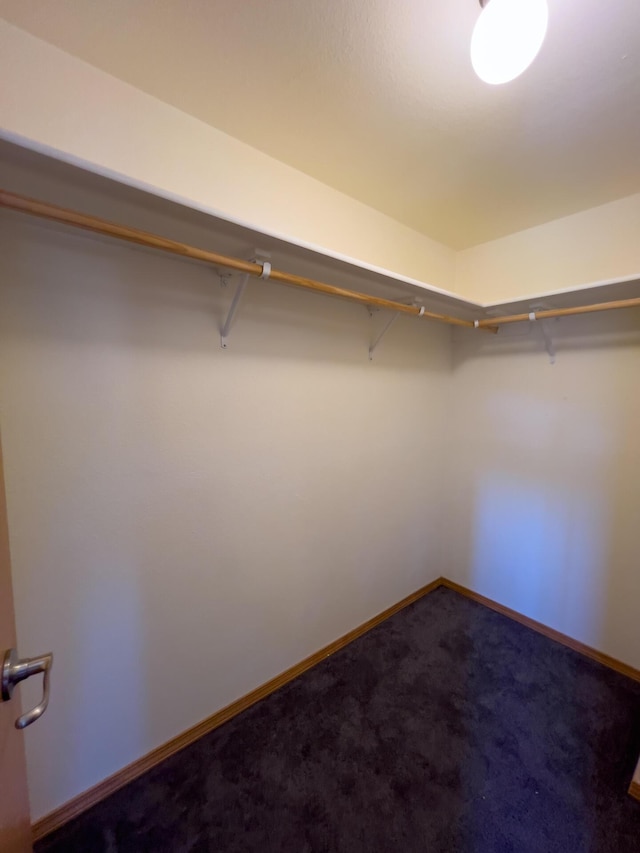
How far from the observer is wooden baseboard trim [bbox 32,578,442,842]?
1.23 metres

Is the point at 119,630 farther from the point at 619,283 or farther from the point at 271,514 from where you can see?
the point at 619,283

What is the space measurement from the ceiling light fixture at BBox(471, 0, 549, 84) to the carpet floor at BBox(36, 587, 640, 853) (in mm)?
2261

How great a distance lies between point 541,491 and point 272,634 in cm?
175

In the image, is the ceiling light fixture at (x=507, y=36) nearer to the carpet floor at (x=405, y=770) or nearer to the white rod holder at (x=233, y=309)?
the white rod holder at (x=233, y=309)

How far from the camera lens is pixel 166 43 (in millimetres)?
1027

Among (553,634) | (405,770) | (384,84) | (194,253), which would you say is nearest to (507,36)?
(384,84)

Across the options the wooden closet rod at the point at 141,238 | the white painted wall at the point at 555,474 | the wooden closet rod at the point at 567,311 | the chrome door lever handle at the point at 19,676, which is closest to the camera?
the chrome door lever handle at the point at 19,676

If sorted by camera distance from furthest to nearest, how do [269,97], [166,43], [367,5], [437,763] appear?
[437,763] → [269,97] → [166,43] → [367,5]

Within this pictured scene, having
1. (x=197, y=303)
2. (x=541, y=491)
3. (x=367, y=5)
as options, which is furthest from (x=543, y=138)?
(x=541, y=491)

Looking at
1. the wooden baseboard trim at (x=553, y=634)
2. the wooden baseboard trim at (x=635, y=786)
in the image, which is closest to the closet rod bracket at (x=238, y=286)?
the wooden baseboard trim at (x=635, y=786)

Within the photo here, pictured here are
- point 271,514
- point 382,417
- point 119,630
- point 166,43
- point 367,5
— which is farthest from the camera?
point 382,417

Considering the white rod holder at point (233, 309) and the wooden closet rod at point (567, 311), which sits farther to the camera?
the wooden closet rod at point (567, 311)

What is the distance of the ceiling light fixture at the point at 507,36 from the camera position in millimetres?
775

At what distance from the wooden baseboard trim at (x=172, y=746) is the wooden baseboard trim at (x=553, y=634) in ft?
2.70
